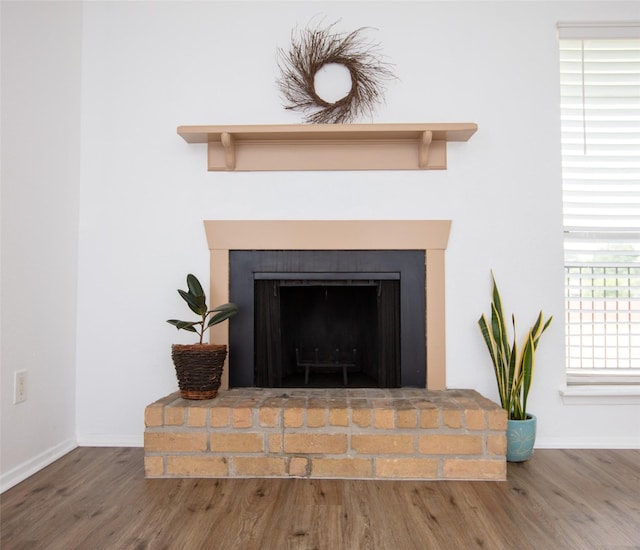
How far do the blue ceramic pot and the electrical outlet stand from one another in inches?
80.0

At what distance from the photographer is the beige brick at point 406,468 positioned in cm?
187

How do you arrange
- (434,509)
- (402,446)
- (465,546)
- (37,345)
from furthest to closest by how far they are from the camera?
(37,345), (402,446), (434,509), (465,546)

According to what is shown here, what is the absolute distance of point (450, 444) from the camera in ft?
6.14

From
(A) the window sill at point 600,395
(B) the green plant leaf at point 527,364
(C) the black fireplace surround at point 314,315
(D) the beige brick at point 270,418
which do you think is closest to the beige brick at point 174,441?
(D) the beige brick at point 270,418

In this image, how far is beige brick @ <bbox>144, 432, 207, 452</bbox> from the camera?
1.89m

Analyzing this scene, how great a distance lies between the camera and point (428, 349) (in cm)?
228

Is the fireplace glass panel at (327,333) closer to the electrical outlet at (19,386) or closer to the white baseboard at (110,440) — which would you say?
the white baseboard at (110,440)

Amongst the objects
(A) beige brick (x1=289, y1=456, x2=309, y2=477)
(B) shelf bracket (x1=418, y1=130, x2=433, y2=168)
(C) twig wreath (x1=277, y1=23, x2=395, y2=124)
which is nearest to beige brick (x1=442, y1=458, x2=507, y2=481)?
(A) beige brick (x1=289, y1=456, x2=309, y2=477)

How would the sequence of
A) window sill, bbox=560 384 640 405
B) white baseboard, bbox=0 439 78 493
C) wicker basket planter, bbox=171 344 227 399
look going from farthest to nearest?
window sill, bbox=560 384 640 405, wicker basket planter, bbox=171 344 227 399, white baseboard, bbox=0 439 78 493

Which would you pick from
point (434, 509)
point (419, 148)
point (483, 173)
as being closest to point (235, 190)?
point (419, 148)

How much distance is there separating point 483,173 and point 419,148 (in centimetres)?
34

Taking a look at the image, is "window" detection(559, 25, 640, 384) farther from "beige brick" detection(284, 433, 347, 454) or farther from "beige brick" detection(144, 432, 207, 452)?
"beige brick" detection(144, 432, 207, 452)

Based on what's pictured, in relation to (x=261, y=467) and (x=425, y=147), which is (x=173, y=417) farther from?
(x=425, y=147)

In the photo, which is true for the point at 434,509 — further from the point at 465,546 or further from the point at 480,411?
the point at 480,411
